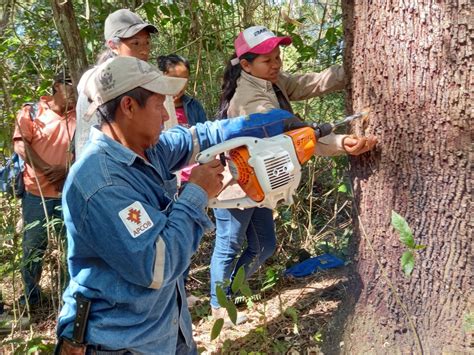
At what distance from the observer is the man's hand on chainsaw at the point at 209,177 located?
1690mm

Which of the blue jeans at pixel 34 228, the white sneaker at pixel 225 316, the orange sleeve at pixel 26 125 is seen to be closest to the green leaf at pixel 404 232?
the white sneaker at pixel 225 316

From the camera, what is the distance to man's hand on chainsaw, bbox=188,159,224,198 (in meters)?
1.69

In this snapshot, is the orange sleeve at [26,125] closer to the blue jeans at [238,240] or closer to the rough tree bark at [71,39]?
the rough tree bark at [71,39]

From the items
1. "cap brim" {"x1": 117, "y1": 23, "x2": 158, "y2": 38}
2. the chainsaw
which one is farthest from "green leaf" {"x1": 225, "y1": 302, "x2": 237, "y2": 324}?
"cap brim" {"x1": 117, "y1": 23, "x2": 158, "y2": 38}

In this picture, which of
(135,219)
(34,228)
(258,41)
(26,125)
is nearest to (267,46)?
(258,41)

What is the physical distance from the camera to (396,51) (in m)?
2.01

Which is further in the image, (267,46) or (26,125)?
(26,125)

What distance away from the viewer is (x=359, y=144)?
7.11 feet

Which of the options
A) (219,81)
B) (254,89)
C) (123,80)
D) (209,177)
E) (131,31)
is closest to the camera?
(123,80)

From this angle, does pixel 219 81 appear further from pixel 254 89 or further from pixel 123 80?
pixel 123 80

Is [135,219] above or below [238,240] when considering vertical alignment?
above

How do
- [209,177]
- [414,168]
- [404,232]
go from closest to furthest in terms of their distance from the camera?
[209,177], [404,232], [414,168]

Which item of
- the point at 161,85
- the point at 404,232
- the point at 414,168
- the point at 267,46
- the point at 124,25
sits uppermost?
the point at 124,25

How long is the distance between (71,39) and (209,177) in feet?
6.90
